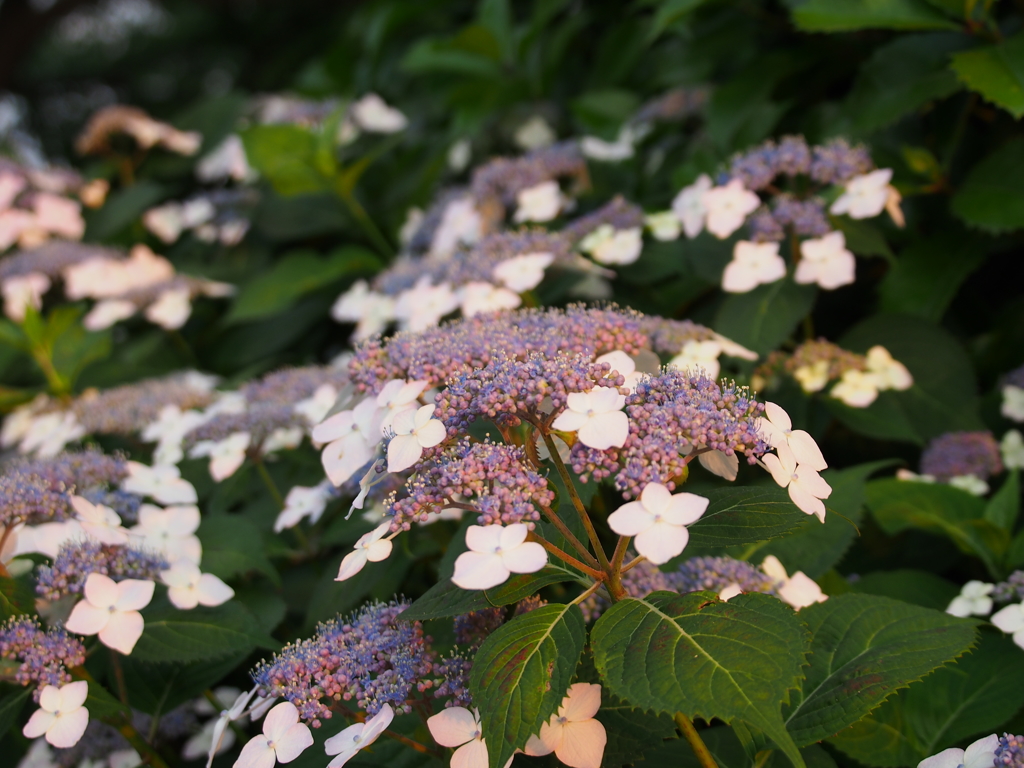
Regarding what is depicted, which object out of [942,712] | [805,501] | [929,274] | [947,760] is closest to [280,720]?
[805,501]

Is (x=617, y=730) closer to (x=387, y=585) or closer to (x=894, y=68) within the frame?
(x=387, y=585)

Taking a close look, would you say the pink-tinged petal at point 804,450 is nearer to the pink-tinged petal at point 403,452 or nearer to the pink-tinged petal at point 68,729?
the pink-tinged petal at point 403,452

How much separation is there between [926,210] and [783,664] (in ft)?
4.89

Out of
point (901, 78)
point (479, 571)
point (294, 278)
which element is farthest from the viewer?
point (294, 278)

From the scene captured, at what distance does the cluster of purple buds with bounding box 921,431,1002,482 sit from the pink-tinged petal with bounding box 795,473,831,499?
0.75 metres

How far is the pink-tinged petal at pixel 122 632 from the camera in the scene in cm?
110

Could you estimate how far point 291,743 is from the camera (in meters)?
0.92

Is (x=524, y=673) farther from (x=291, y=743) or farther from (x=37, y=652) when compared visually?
(x=37, y=652)

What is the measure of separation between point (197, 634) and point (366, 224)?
64.1 inches

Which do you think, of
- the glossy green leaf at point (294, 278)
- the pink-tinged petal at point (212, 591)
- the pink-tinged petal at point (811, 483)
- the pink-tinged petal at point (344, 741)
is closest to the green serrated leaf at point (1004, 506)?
the pink-tinged petal at point (811, 483)

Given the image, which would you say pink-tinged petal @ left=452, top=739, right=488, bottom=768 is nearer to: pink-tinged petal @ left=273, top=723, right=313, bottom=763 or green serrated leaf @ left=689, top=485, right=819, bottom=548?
pink-tinged petal @ left=273, top=723, right=313, bottom=763

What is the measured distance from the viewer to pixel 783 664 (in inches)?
31.2

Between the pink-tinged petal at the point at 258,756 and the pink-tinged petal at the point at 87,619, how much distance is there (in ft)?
1.00

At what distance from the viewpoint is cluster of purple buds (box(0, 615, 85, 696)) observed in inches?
41.4
